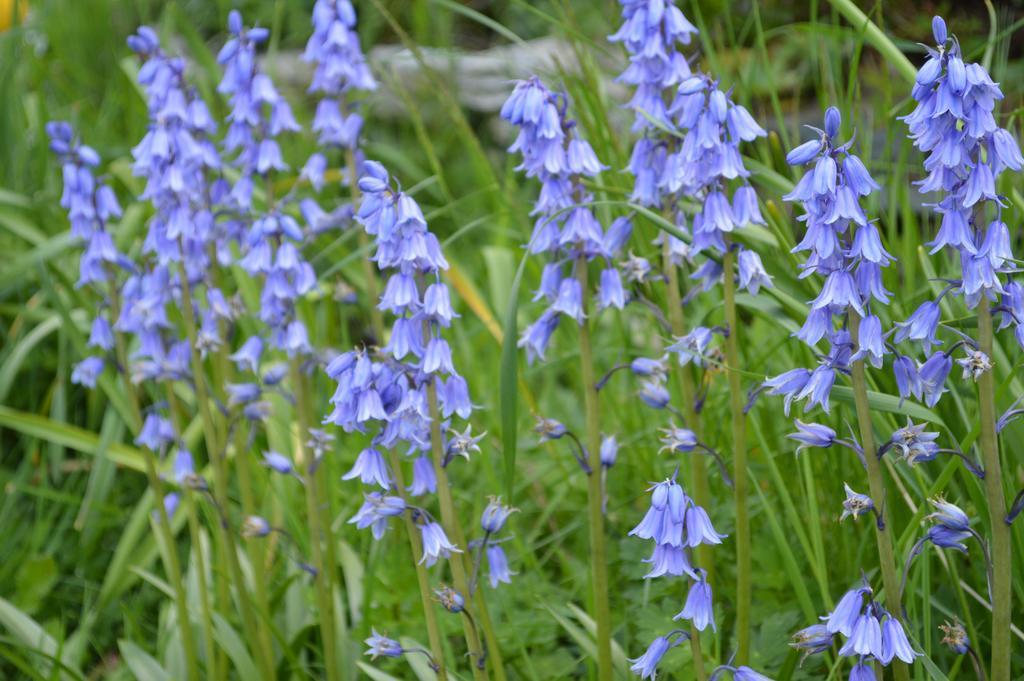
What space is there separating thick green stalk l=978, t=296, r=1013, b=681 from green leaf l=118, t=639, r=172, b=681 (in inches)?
96.9

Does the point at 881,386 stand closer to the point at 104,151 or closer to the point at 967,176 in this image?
the point at 967,176

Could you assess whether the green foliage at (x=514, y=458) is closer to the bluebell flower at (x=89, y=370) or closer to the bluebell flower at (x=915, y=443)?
the bluebell flower at (x=915, y=443)

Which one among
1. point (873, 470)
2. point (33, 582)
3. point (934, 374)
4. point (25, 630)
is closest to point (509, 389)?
point (873, 470)

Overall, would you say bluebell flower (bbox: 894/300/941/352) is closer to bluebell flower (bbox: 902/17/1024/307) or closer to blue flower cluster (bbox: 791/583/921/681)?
bluebell flower (bbox: 902/17/1024/307)

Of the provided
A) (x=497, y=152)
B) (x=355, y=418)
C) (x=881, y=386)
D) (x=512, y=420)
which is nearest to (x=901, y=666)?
(x=881, y=386)

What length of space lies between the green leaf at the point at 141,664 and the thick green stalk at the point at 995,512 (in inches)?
96.9

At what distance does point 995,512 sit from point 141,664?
8.53 feet

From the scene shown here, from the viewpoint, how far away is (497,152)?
8.04 m

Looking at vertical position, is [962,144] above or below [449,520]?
above

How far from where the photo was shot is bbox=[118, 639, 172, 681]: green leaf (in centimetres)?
347

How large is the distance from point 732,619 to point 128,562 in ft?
7.71

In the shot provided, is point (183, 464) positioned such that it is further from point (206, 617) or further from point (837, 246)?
point (837, 246)

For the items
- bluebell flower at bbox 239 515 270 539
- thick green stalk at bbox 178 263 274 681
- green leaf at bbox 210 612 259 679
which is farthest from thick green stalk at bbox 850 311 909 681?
green leaf at bbox 210 612 259 679

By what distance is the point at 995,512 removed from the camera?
2213mm
